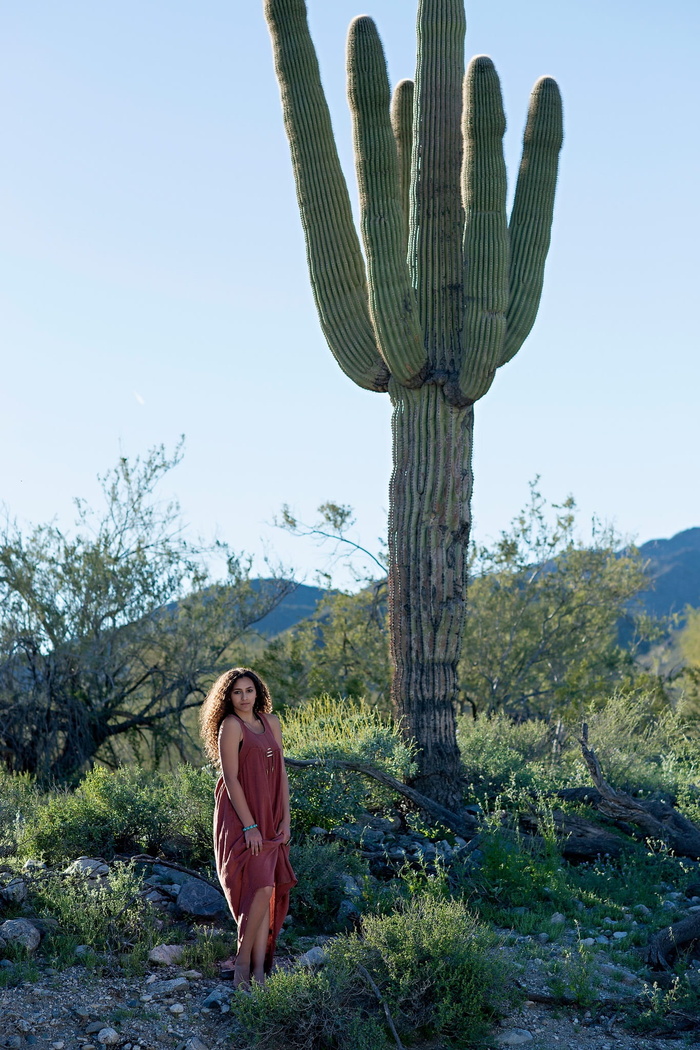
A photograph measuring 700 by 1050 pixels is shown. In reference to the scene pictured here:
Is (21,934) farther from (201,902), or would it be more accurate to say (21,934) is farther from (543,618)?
(543,618)

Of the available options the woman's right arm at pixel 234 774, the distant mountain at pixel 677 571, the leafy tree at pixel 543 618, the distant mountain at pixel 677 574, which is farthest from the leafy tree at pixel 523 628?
the distant mountain at pixel 677 574

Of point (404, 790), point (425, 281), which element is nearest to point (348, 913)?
point (404, 790)

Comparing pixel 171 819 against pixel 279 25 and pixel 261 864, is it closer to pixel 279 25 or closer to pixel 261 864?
pixel 261 864

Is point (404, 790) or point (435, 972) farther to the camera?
point (404, 790)

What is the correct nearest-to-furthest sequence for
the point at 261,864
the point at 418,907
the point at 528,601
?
the point at 261,864
the point at 418,907
the point at 528,601

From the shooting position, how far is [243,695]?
5543mm

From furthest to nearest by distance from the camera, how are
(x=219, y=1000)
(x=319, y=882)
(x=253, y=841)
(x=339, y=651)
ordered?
(x=339, y=651), (x=319, y=882), (x=253, y=841), (x=219, y=1000)

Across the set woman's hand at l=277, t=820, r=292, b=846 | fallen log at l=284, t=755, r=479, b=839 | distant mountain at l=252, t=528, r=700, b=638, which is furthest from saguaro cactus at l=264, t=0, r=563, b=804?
distant mountain at l=252, t=528, r=700, b=638

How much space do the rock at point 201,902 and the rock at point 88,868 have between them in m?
0.53

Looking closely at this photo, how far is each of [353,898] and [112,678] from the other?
7.43 m

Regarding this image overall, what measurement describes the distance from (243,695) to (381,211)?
207 inches

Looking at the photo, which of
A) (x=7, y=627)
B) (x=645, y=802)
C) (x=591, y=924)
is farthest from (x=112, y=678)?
(x=591, y=924)

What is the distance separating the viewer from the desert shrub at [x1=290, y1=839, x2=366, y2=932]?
6320 mm

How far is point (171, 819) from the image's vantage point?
24.0 feet
